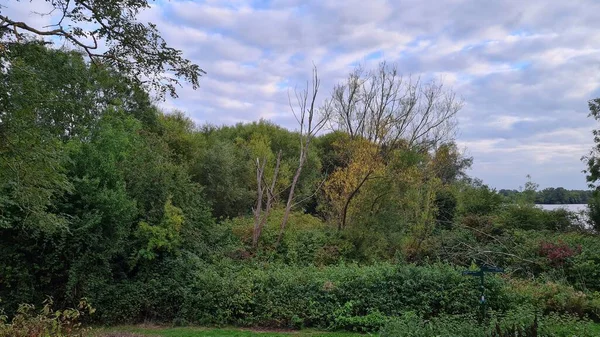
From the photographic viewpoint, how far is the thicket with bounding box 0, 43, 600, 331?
7207 millimetres

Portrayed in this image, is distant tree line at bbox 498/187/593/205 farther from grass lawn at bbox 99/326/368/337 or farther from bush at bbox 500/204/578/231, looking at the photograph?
grass lawn at bbox 99/326/368/337

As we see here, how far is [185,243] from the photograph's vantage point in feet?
43.9

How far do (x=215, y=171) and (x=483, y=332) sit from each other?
778 inches

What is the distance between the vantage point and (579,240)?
16156mm

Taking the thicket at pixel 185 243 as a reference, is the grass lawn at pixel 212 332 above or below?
below

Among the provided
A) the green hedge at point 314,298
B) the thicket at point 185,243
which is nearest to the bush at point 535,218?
the thicket at point 185,243

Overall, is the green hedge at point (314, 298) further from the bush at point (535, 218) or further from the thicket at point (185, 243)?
the bush at point (535, 218)

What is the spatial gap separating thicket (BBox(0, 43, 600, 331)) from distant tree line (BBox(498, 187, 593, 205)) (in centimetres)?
477

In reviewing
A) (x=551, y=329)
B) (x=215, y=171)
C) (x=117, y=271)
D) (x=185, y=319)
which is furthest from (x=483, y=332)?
(x=215, y=171)

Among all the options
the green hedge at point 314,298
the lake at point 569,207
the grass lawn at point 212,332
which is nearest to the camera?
the grass lawn at point 212,332

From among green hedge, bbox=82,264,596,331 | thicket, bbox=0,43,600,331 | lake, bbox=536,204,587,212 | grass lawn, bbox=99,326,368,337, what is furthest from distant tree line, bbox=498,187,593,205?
grass lawn, bbox=99,326,368,337

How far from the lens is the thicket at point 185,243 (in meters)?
7.21

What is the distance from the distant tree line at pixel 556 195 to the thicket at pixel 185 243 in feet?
15.6

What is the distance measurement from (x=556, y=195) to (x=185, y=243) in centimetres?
2366
